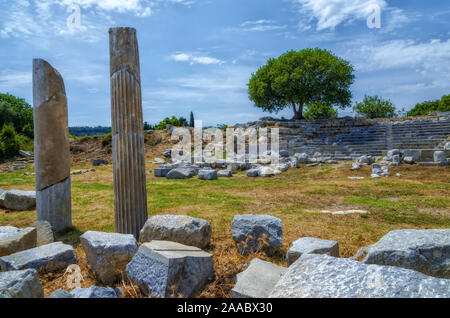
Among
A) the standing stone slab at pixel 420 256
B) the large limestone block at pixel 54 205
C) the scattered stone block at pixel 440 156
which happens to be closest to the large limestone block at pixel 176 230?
the standing stone slab at pixel 420 256

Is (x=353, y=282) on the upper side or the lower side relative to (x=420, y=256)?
upper

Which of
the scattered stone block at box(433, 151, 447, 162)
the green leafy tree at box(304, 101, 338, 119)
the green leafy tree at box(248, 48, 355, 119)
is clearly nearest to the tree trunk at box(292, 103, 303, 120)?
the green leafy tree at box(248, 48, 355, 119)

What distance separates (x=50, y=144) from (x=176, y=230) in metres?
3.38

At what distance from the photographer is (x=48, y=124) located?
5.54 m

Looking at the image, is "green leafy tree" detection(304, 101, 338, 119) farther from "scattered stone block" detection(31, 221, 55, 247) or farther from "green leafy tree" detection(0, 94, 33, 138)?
"scattered stone block" detection(31, 221, 55, 247)

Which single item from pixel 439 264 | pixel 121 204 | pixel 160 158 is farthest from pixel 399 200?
pixel 160 158

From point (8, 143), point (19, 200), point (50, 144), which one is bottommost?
point (19, 200)

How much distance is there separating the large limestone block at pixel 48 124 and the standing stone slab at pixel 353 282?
506 cm

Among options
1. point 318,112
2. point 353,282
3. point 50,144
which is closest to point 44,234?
point 50,144

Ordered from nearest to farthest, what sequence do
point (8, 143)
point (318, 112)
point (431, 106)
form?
point (8, 143), point (318, 112), point (431, 106)

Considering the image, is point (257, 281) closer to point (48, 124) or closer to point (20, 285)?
point (20, 285)

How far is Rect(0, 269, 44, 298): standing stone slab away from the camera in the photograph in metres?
2.15

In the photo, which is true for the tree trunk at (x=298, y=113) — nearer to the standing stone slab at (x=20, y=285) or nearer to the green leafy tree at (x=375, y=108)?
the green leafy tree at (x=375, y=108)

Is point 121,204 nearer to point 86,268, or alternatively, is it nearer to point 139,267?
point 86,268
